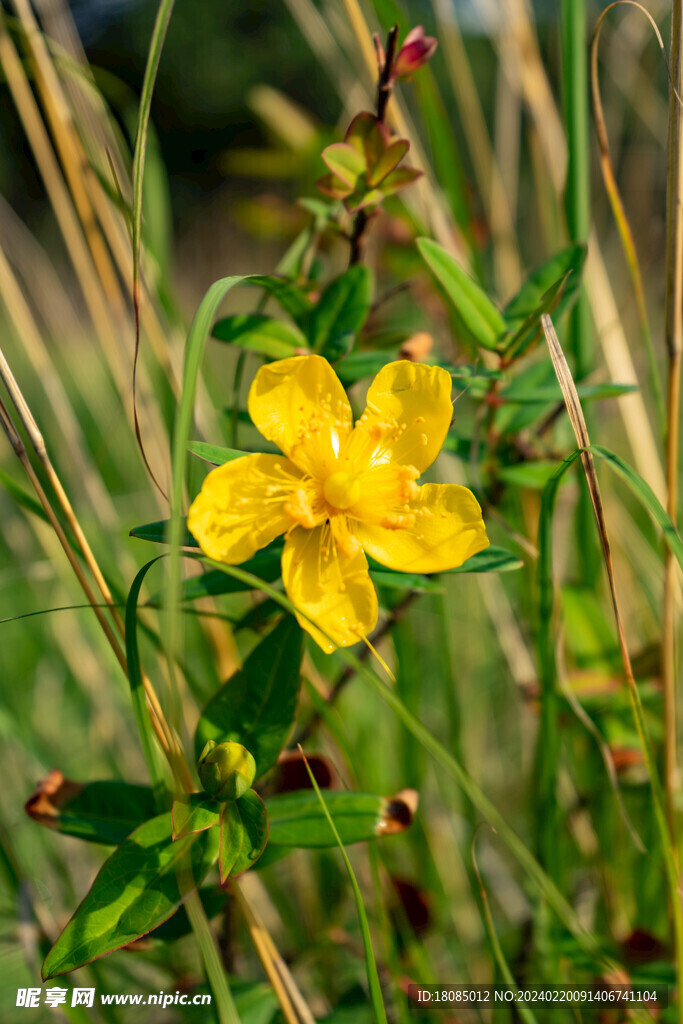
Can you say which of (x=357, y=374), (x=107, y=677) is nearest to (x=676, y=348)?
(x=357, y=374)

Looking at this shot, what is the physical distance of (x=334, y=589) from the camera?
46cm

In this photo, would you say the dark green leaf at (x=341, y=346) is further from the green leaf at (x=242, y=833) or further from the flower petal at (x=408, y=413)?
the green leaf at (x=242, y=833)

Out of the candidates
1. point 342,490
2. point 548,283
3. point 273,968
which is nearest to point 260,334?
point 342,490

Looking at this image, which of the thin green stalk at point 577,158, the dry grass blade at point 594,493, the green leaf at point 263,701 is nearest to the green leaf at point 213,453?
the green leaf at point 263,701

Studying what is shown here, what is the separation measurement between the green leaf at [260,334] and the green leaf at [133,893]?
33 cm

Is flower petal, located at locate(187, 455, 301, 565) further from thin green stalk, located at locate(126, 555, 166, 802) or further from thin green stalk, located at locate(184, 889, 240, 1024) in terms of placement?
thin green stalk, located at locate(184, 889, 240, 1024)

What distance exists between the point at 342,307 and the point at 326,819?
0.37m

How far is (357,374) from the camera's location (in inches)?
20.9

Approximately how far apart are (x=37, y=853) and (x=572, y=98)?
1153mm

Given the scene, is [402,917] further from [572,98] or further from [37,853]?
[572,98]

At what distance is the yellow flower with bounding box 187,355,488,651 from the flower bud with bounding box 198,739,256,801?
0.09 m

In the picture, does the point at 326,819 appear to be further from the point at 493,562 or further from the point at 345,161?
the point at 345,161

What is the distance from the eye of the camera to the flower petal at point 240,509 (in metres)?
0.42

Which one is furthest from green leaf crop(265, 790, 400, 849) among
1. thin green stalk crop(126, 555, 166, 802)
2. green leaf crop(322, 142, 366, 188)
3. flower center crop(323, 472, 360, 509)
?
green leaf crop(322, 142, 366, 188)
